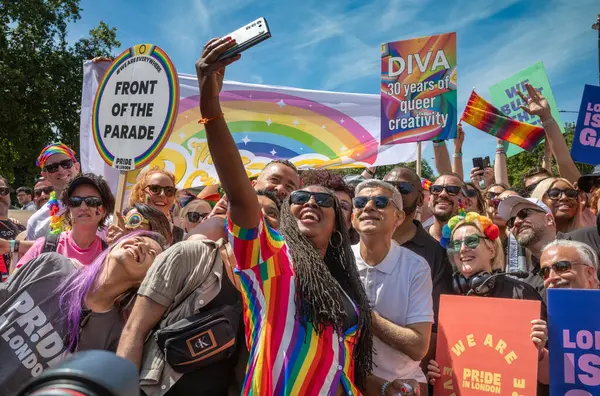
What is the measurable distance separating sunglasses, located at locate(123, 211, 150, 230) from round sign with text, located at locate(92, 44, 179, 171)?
464mm

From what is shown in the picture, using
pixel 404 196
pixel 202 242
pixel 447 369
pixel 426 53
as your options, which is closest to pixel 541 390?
pixel 447 369

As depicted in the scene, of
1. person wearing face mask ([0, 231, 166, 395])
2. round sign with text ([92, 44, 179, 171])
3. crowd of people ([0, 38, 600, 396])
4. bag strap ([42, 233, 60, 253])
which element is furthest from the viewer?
round sign with text ([92, 44, 179, 171])

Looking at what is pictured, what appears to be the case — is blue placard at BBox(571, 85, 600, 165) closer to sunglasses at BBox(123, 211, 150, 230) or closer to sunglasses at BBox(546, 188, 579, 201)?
sunglasses at BBox(546, 188, 579, 201)

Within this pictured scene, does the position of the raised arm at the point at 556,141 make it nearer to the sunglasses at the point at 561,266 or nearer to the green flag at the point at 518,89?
the green flag at the point at 518,89

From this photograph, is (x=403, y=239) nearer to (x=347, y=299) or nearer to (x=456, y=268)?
(x=456, y=268)

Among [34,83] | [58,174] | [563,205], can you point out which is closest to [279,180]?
[58,174]

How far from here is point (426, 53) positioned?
5.88 metres

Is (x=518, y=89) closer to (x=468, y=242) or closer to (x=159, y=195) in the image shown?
(x=468, y=242)

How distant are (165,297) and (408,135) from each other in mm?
4273

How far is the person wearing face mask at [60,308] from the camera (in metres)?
2.38

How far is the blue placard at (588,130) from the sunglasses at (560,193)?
0.72 meters

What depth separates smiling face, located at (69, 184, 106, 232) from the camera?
346 centimetres

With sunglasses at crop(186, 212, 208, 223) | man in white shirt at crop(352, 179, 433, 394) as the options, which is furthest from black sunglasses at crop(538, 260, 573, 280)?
sunglasses at crop(186, 212, 208, 223)

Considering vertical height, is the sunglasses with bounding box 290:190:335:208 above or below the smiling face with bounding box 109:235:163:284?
above
